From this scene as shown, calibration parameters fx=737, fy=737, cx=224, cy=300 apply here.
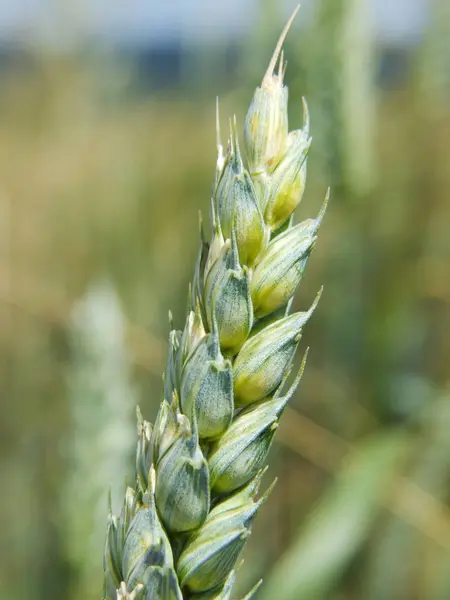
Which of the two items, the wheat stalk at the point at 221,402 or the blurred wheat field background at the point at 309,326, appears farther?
the blurred wheat field background at the point at 309,326

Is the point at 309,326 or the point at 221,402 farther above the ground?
the point at 221,402

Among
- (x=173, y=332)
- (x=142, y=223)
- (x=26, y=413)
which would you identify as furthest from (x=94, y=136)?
(x=173, y=332)

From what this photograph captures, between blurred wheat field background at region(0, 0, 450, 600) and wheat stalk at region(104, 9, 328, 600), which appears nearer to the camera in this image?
wheat stalk at region(104, 9, 328, 600)

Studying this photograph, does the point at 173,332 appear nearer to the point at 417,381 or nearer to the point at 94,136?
the point at 417,381

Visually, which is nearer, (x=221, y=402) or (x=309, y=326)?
(x=221, y=402)
